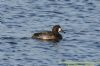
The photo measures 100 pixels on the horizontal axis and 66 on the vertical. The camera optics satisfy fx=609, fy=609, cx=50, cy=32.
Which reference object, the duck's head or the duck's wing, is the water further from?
the duck's head

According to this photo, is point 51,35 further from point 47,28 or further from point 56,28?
point 47,28

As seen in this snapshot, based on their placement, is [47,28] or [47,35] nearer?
[47,35]

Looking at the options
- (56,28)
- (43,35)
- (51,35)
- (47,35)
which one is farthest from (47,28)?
(43,35)

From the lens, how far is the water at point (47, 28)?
946 inches

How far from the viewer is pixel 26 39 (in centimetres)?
2767

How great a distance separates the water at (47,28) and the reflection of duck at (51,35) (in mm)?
306

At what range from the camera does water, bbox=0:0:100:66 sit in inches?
946

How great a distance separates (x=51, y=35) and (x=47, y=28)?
1.58m

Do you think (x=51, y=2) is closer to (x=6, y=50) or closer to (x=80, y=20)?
(x=80, y=20)

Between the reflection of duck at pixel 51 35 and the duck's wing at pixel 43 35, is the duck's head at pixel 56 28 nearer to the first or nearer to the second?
the reflection of duck at pixel 51 35

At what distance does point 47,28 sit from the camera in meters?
30.4

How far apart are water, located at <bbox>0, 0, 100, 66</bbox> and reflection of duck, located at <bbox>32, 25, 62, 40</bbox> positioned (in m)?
0.31

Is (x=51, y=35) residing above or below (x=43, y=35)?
below

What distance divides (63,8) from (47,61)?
485 inches
